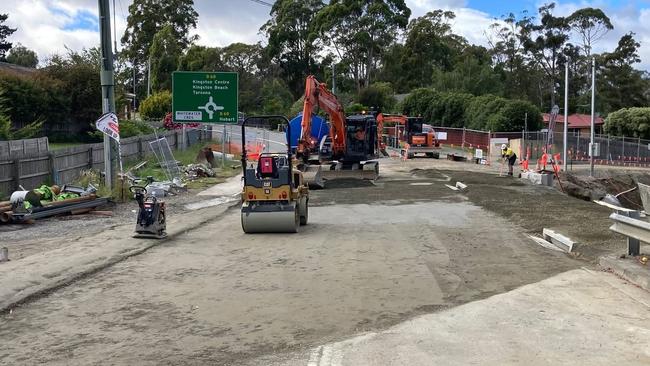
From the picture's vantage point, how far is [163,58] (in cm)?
8138

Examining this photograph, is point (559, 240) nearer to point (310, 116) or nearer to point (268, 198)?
point (268, 198)

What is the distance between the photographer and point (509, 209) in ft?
57.8

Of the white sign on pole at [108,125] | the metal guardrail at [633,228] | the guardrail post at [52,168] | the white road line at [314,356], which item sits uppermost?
the white sign on pole at [108,125]

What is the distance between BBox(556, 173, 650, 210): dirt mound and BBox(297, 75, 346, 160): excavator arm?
32.1 feet

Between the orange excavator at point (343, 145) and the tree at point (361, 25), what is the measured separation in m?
54.1

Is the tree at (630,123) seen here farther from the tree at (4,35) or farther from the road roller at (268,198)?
the tree at (4,35)

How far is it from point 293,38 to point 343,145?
65390mm

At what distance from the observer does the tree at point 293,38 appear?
3533 inches

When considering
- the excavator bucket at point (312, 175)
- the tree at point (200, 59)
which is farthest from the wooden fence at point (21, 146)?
the tree at point (200, 59)

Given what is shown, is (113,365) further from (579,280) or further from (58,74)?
(58,74)

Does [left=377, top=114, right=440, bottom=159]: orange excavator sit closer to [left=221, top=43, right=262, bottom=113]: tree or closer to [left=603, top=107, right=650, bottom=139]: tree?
[left=603, top=107, right=650, bottom=139]: tree

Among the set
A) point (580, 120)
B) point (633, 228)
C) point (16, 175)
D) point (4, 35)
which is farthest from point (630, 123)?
point (4, 35)

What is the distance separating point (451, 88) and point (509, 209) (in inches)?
2628

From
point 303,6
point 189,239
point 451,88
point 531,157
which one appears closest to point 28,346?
point 189,239
